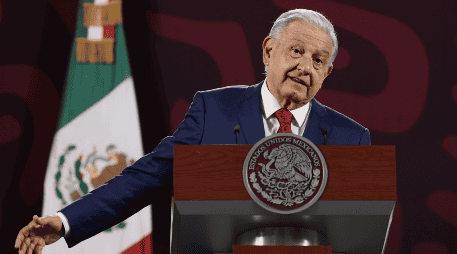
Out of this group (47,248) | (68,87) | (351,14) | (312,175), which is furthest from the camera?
(351,14)

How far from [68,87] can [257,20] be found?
4.23ft

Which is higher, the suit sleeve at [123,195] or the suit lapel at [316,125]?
the suit lapel at [316,125]

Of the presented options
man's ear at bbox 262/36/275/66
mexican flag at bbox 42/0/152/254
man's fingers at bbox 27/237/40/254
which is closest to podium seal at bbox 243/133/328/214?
man's fingers at bbox 27/237/40/254

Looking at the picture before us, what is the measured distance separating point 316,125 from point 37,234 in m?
0.85

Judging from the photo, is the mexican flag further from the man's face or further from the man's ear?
the man's face

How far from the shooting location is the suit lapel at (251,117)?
56.2 inches

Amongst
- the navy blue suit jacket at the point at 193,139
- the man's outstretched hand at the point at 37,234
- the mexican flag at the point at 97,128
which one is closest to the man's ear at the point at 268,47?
the navy blue suit jacket at the point at 193,139

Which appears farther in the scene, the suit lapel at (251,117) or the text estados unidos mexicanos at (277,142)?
the suit lapel at (251,117)

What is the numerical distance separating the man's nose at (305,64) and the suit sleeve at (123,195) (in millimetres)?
390

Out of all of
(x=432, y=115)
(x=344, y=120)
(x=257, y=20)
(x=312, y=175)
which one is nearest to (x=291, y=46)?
(x=344, y=120)

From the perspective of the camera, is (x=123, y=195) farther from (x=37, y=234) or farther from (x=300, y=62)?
(x=300, y=62)

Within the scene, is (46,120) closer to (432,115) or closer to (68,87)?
(68,87)

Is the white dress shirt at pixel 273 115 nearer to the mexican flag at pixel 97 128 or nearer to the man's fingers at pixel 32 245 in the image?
the man's fingers at pixel 32 245

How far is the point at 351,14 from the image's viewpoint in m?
3.18
